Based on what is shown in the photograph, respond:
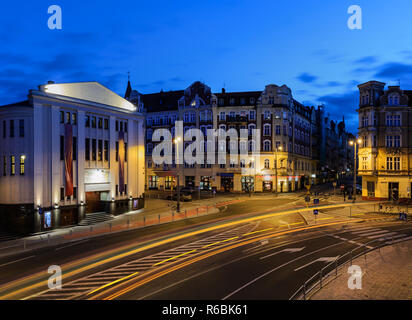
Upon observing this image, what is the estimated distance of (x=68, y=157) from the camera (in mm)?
32938

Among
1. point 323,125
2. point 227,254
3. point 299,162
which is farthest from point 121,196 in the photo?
point 323,125

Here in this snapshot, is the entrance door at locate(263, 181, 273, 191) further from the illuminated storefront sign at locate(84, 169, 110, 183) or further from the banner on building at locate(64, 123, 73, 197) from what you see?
the banner on building at locate(64, 123, 73, 197)

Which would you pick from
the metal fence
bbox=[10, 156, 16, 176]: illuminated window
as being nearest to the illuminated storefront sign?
bbox=[10, 156, 16, 176]: illuminated window

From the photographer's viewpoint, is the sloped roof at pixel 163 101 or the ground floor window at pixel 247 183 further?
the sloped roof at pixel 163 101

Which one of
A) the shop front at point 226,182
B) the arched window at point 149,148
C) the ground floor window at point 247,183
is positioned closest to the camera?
the ground floor window at point 247,183

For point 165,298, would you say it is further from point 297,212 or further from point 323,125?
point 323,125

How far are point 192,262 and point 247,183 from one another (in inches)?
1935

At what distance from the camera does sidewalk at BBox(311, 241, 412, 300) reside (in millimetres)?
14016

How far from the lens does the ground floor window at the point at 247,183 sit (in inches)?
2648

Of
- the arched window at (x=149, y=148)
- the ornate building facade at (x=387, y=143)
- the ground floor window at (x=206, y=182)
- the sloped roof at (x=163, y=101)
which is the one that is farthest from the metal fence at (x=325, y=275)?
the arched window at (x=149, y=148)

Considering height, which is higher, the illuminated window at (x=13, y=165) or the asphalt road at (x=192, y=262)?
the illuminated window at (x=13, y=165)

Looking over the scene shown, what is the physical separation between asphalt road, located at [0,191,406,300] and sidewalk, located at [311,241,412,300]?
174 centimetres

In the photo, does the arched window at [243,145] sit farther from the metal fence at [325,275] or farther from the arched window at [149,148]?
the metal fence at [325,275]

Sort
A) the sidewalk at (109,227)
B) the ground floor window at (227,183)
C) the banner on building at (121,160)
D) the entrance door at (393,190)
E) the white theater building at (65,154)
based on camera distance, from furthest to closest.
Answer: the ground floor window at (227,183), the entrance door at (393,190), the banner on building at (121,160), the white theater building at (65,154), the sidewalk at (109,227)
